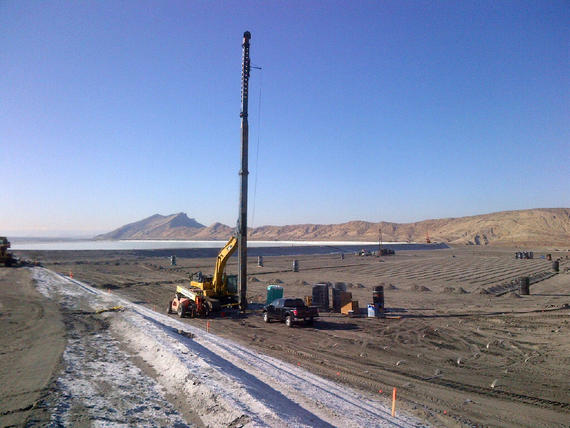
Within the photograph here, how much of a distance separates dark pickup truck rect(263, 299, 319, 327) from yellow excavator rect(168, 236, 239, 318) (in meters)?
3.67

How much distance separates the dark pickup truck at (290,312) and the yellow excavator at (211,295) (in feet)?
12.1

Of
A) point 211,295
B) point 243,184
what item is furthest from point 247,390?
point 243,184

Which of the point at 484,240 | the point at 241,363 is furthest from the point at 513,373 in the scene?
the point at 484,240

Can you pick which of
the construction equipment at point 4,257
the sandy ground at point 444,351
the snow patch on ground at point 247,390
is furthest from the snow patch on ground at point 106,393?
the construction equipment at point 4,257

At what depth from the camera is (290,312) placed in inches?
730

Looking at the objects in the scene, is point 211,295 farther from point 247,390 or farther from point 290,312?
point 247,390

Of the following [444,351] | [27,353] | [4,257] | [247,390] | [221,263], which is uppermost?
[221,263]

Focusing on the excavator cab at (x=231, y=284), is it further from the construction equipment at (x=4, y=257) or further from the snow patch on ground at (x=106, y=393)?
the construction equipment at (x=4, y=257)

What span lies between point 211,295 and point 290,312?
222 inches

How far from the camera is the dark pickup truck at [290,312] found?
18.3 m

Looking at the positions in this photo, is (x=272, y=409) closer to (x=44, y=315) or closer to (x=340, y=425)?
(x=340, y=425)

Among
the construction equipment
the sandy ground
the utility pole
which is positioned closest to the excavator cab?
the utility pole

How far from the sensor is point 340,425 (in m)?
6.71

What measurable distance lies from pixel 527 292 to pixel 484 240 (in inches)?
5583
